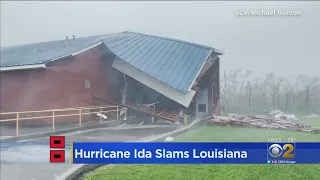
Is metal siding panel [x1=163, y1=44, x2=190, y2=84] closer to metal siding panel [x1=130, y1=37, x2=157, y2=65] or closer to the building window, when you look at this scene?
metal siding panel [x1=130, y1=37, x2=157, y2=65]

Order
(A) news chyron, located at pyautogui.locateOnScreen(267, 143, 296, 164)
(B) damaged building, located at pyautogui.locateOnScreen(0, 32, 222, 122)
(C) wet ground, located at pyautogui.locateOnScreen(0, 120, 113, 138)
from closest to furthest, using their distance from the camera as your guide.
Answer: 1. (A) news chyron, located at pyautogui.locateOnScreen(267, 143, 296, 164)
2. (B) damaged building, located at pyautogui.locateOnScreen(0, 32, 222, 122)
3. (C) wet ground, located at pyautogui.locateOnScreen(0, 120, 113, 138)

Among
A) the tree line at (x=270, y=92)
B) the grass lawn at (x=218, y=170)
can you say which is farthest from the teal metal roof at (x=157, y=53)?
the grass lawn at (x=218, y=170)

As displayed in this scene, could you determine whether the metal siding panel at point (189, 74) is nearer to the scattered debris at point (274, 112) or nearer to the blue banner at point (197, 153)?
the blue banner at point (197, 153)

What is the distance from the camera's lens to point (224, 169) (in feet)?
10.7

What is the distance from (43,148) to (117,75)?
1008 mm

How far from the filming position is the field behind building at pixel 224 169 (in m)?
2.65

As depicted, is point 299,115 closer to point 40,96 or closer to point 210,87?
point 210,87

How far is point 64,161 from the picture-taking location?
8.89 feet

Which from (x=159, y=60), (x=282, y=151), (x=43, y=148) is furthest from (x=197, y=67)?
(x=43, y=148)

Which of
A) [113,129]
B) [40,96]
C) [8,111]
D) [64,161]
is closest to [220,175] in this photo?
[113,129]

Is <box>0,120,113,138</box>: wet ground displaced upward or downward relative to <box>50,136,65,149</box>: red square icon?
upward

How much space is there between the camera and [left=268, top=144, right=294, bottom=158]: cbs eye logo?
2611 mm

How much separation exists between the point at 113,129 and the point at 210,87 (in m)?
1.03

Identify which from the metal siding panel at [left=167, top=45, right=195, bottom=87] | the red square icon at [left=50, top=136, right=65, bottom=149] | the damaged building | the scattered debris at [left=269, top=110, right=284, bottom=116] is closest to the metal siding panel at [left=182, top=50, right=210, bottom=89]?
the damaged building
